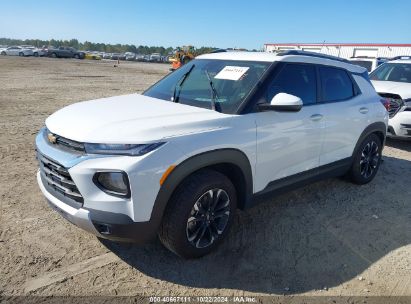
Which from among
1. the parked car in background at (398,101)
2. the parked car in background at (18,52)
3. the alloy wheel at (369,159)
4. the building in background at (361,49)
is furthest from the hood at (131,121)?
the parked car in background at (18,52)

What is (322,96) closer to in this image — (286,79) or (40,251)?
(286,79)

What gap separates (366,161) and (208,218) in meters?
3.07

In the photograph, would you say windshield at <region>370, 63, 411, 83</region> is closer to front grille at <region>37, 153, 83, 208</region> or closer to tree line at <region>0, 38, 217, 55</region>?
front grille at <region>37, 153, 83, 208</region>

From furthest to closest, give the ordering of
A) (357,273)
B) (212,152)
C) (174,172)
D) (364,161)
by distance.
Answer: (364,161), (357,273), (212,152), (174,172)

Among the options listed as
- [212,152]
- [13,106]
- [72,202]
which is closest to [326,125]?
[212,152]

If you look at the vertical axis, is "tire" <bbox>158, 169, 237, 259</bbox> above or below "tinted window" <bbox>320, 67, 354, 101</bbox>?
below

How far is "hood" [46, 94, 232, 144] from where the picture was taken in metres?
2.71

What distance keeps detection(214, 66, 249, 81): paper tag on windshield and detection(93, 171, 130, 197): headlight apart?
1.67 m

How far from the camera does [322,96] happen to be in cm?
415

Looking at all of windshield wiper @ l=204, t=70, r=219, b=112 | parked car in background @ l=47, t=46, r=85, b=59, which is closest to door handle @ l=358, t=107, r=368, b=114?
windshield wiper @ l=204, t=70, r=219, b=112

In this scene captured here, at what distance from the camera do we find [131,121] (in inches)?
116

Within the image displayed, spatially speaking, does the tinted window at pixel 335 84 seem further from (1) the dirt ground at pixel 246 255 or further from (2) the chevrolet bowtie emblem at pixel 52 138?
(2) the chevrolet bowtie emblem at pixel 52 138

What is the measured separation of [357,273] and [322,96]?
1988 millimetres

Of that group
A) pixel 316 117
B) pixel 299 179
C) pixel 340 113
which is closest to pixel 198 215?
pixel 299 179
